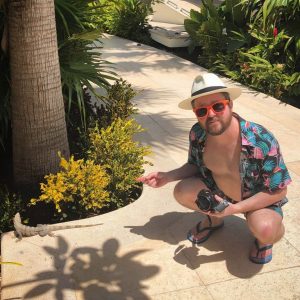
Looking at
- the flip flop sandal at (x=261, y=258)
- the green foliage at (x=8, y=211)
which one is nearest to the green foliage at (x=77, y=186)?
the green foliage at (x=8, y=211)

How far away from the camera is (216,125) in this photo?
111 inches

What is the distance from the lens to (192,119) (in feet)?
21.4

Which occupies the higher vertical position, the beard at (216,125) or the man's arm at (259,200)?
the beard at (216,125)

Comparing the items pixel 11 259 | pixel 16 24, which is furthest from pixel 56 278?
pixel 16 24

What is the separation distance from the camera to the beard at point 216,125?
9.24ft

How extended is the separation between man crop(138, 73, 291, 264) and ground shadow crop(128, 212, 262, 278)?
6.2 inches

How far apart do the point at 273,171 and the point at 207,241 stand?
0.97 metres

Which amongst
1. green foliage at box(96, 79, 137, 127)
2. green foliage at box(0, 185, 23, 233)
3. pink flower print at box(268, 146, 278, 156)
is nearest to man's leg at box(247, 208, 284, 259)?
pink flower print at box(268, 146, 278, 156)

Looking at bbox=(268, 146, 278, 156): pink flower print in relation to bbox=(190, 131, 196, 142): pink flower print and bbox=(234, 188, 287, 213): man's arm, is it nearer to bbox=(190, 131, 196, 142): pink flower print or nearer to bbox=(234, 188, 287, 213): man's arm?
bbox=(234, 188, 287, 213): man's arm

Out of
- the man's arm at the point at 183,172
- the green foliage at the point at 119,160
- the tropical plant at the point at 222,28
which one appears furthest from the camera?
the tropical plant at the point at 222,28

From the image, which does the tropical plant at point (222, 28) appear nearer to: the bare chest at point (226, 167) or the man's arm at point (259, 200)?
the bare chest at point (226, 167)

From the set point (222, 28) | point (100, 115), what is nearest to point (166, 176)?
point (100, 115)

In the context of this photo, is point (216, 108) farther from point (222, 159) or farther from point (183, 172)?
point (183, 172)

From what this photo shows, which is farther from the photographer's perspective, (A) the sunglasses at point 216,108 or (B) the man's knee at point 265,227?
(B) the man's knee at point 265,227
